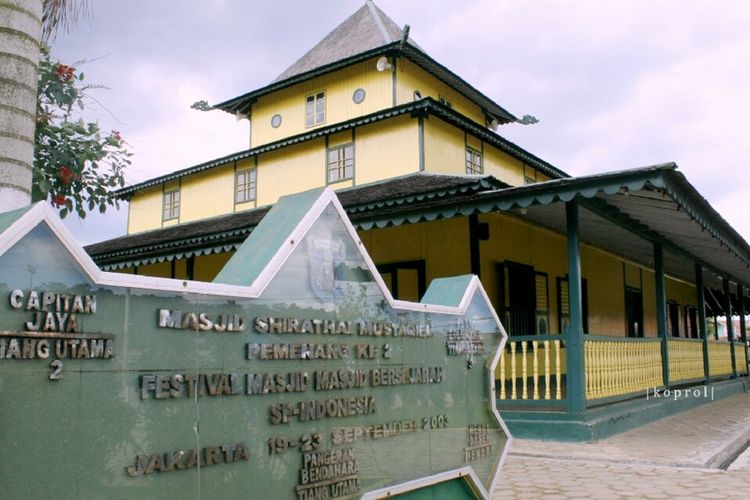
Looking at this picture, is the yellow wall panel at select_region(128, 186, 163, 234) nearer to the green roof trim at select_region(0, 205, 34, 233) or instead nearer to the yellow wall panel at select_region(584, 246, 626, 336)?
the yellow wall panel at select_region(584, 246, 626, 336)

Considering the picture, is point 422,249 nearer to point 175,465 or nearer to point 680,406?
point 680,406

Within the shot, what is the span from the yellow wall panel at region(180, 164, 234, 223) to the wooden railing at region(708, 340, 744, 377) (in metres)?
12.2

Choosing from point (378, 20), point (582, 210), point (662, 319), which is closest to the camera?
point (582, 210)

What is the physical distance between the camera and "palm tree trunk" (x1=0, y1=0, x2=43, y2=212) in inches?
135

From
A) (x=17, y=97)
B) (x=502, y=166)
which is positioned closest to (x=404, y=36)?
(x=502, y=166)

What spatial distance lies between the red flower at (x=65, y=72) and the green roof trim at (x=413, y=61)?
1055 cm

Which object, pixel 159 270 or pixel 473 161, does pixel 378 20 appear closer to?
pixel 473 161

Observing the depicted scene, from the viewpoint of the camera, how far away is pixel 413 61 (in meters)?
15.8

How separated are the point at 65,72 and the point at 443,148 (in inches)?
405

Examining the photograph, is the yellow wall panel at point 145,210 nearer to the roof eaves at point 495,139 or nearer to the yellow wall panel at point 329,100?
the yellow wall panel at point 329,100

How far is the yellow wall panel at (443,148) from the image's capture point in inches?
549

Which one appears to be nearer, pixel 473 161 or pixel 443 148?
pixel 443 148

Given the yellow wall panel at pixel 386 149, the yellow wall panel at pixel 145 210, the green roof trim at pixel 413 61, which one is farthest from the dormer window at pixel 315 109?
the yellow wall panel at pixel 145 210

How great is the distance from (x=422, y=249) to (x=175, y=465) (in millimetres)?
8931
